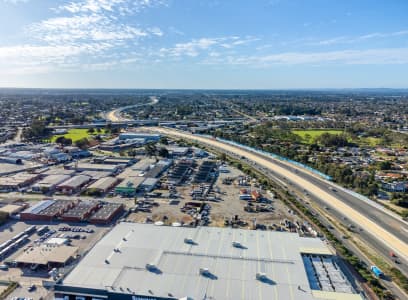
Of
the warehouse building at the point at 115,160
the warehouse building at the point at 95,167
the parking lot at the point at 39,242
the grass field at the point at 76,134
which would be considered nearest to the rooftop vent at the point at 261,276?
the parking lot at the point at 39,242

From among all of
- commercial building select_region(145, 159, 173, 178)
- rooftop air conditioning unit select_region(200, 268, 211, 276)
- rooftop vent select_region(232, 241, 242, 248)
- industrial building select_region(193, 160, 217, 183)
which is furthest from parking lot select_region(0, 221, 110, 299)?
industrial building select_region(193, 160, 217, 183)

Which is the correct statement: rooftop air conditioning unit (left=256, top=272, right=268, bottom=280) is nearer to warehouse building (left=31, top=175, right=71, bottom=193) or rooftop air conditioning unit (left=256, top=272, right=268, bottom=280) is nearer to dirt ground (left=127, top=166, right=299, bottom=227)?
dirt ground (left=127, top=166, right=299, bottom=227)

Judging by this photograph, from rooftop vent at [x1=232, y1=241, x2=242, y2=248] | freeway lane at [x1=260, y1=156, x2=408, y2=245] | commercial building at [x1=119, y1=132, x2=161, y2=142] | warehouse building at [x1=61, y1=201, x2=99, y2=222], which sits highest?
commercial building at [x1=119, y1=132, x2=161, y2=142]

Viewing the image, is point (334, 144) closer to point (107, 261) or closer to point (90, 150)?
point (90, 150)

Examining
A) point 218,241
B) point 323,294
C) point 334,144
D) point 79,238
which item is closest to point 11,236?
point 79,238

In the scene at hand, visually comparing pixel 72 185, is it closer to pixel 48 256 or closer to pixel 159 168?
pixel 159 168
